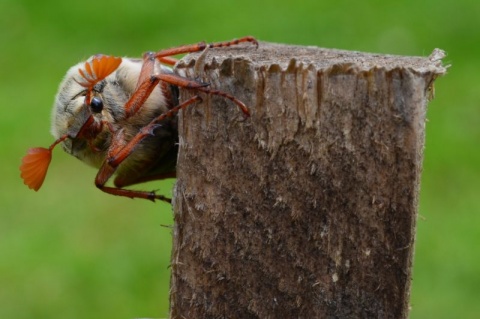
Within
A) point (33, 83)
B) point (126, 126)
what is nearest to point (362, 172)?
point (126, 126)

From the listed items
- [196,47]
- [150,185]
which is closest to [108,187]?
[196,47]

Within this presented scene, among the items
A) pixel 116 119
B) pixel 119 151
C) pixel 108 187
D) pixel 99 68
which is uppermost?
pixel 99 68

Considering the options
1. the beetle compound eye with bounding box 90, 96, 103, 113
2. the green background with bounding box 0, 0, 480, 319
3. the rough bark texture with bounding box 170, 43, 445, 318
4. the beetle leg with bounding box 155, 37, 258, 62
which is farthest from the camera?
the green background with bounding box 0, 0, 480, 319

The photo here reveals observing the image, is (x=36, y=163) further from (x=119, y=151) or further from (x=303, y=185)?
(x=303, y=185)

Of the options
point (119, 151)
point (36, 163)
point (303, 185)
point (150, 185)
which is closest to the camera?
point (303, 185)

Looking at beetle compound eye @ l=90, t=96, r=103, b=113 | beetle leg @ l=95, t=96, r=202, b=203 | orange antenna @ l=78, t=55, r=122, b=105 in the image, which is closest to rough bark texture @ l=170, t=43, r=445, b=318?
beetle leg @ l=95, t=96, r=202, b=203

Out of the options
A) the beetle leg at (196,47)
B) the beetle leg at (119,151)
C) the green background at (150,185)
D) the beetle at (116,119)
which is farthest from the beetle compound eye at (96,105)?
the green background at (150,185)

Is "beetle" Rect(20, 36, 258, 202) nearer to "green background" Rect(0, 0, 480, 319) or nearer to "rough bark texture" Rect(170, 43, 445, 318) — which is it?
"rough bark texture" Rect(170, 43, 445, 318)
